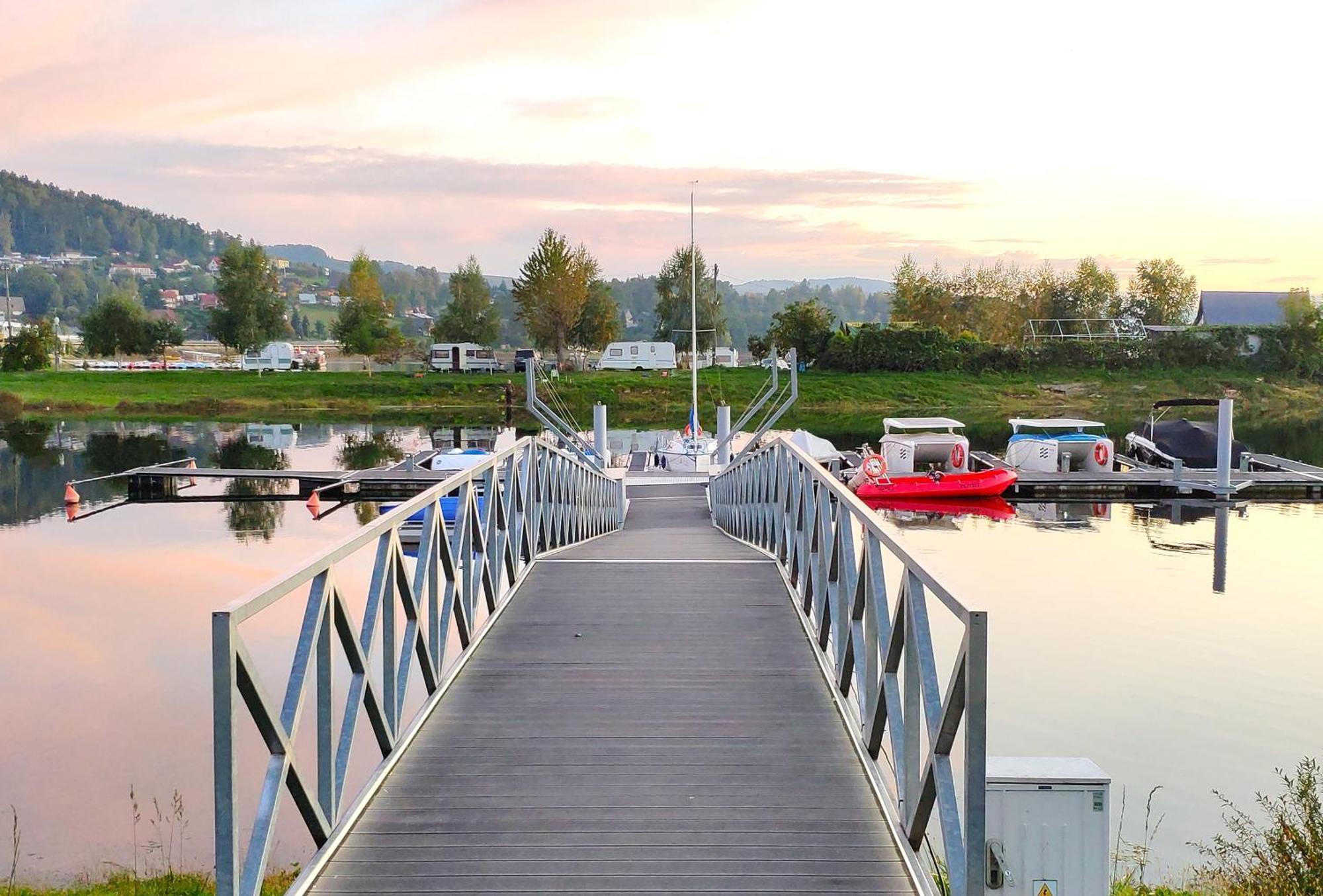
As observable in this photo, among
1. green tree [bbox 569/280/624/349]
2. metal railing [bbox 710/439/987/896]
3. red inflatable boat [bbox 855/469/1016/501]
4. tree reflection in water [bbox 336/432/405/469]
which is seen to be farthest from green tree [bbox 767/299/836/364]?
metal railing [bbox 710/439/987/896]

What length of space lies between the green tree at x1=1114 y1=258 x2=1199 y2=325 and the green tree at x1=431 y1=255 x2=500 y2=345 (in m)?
39.3

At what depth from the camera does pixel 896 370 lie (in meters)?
63.2

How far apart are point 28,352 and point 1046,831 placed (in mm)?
72619

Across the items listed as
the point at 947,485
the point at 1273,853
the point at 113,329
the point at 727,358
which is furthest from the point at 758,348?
the point at 1273,853

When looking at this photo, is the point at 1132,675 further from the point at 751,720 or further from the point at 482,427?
the point at 482,427

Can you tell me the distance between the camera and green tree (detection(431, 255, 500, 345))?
76750 millimetres

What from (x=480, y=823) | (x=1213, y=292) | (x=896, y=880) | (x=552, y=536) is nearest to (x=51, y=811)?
(x=552, y=536)

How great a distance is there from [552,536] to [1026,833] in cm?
770

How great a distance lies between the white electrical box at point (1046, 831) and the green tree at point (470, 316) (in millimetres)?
73475

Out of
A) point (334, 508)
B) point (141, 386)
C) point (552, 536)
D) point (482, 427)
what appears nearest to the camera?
point (552, 536)

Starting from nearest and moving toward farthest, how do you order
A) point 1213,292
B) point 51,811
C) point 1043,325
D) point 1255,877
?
point 1255,877, point 51,811, point 1043,325, point 1213,292

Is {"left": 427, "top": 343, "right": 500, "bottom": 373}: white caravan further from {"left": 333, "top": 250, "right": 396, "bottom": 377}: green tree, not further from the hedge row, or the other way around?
the hedge row

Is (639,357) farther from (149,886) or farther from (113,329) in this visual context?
(149,886)

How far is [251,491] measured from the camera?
2972 cm
